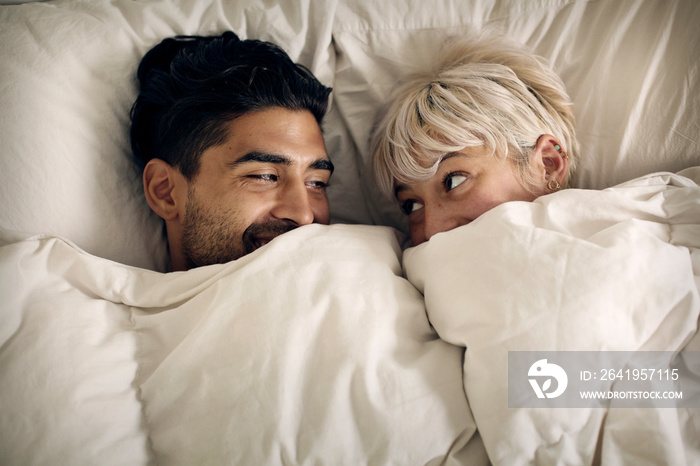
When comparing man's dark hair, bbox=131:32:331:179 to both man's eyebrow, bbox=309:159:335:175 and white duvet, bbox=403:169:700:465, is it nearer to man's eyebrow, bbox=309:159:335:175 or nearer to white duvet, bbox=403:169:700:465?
man's eyebrow, bbox=309:159:335:175

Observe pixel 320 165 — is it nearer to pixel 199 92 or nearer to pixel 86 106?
pixel 199 92

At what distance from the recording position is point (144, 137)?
1.09 meters

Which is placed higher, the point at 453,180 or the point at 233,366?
the point at 453,180

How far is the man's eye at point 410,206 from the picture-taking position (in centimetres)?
110

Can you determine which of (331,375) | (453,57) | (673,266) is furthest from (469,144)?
(331,375)

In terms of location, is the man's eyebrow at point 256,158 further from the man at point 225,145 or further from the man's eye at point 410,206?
the man's eye at point 410,206

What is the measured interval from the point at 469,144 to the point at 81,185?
891 mm

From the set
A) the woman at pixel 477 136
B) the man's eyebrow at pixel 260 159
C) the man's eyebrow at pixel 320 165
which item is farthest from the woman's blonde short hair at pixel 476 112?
the man's eyebrow at pixel 260 159

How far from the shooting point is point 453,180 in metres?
0.96

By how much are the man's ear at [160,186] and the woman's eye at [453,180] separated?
663mm

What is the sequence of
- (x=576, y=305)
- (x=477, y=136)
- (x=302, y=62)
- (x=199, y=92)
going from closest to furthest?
(x=576, y=305) → (x=477, y=136) → (x=199, y=92) → (x=302, y=62)

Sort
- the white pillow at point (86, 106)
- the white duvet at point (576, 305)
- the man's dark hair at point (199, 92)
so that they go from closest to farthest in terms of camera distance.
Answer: the white duvet at point (576, 305), the white pillow at point (86, 106), the man's dark hair at point (199, 92)

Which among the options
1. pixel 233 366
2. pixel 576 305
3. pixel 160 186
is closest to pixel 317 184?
pixel 160 186

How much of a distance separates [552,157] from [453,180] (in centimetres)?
25
